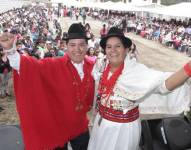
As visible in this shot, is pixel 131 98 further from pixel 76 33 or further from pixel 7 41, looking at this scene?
pixel 7 41

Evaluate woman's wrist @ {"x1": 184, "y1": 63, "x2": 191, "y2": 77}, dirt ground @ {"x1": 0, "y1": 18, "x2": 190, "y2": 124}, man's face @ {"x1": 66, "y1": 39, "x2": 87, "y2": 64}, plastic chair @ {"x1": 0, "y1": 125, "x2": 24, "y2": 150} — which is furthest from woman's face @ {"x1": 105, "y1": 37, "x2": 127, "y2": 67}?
dirt ground @ {"x1": 0, "y1": 18, "x2": 190, "y2": 124}

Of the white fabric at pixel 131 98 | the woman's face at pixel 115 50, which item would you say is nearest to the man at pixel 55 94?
the white fabric at pixel 131 98

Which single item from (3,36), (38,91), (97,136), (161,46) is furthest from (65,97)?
(161,46)

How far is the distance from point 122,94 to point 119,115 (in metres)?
0.19

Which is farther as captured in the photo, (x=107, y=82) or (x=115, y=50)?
(x=107, y=82)

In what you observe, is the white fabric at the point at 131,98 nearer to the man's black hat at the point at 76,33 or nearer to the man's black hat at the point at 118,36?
the man's black hat at the point at 118,36

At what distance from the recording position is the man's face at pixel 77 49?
9.87 ft

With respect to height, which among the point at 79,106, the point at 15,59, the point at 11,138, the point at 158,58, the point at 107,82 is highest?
the point at 15,59

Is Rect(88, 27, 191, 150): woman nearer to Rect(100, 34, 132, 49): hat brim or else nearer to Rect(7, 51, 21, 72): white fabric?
Rect(100, 34, 132, 49): hat brim

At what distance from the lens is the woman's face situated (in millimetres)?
2816

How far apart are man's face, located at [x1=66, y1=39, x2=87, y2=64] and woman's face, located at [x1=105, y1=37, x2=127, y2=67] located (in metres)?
0.29

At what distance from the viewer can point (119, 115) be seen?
282cm

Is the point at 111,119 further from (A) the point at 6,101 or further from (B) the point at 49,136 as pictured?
(A) the point at 6,101

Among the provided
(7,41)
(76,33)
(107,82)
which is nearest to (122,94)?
(107,82)
